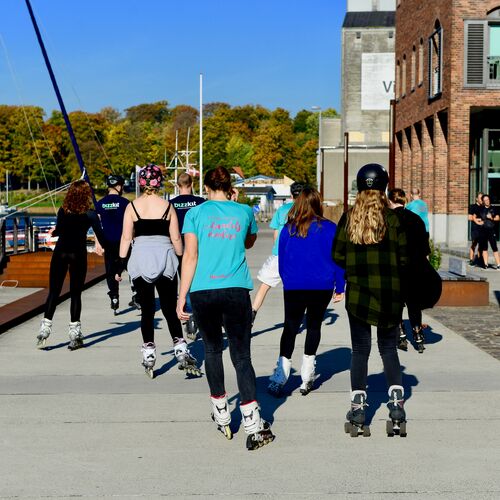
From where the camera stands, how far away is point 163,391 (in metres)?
7.97

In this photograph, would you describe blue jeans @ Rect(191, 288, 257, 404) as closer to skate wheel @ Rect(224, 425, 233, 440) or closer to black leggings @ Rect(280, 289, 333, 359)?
skate wheel @ Rect(224, 425, 233, 440)

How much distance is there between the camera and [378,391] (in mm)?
7895

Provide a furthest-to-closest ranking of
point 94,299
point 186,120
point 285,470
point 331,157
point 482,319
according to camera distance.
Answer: point 186,120
point 331,157
point 94,299
point 482,319
point 285,470

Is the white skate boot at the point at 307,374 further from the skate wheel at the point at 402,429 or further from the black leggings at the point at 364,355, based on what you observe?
the skate wheel at the point at 402,429

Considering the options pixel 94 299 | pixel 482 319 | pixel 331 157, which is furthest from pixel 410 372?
pixel 331 157

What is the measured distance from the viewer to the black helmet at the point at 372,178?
6.37 meters

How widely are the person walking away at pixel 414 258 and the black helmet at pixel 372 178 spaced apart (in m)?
0.31

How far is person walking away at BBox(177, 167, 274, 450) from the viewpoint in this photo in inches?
246

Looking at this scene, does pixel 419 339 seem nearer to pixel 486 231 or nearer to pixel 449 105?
pixel 486 231

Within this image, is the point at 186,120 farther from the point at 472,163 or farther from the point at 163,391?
the point at 163,391

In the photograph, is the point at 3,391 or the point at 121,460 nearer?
the point at 121,460

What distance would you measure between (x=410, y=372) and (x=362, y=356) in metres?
2.52

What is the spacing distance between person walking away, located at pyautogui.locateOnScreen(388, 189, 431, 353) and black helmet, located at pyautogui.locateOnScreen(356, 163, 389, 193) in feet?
1.02

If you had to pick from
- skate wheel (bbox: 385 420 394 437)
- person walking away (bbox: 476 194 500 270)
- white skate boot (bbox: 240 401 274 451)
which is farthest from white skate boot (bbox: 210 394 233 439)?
person walking away (bbox: 476 194 500 270)
